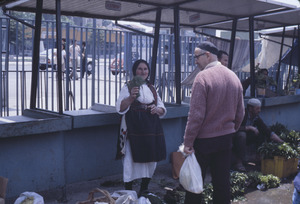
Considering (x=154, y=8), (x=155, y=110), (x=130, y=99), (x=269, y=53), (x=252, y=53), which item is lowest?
(x=155, y=110)

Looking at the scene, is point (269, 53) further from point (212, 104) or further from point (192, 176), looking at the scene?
point (192, 176)

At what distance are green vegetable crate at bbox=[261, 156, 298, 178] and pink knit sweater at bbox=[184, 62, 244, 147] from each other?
2646 mm

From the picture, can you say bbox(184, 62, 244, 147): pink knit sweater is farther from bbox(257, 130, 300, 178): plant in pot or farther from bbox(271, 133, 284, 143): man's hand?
bbox(271, 133, 284, 143): man's hand

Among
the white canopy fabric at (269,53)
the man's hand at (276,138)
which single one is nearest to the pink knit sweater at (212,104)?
the man's hand at (276,138)

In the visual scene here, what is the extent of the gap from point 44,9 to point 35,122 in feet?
7.19

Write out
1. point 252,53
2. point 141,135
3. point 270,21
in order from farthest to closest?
point 270,21 < point 252,53 < point 141,135

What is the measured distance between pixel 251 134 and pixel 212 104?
3.39 meters

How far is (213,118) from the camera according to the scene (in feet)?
11.8

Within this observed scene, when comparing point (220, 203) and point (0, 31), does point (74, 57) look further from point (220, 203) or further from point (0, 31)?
point (220, 203)

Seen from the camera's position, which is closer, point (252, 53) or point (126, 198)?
point (126, 198)

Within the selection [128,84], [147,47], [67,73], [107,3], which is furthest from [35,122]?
[147,47]

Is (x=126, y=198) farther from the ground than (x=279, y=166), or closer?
farther from the ground

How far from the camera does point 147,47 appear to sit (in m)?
Answer: 7.33

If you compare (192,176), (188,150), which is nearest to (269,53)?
(188,150)
